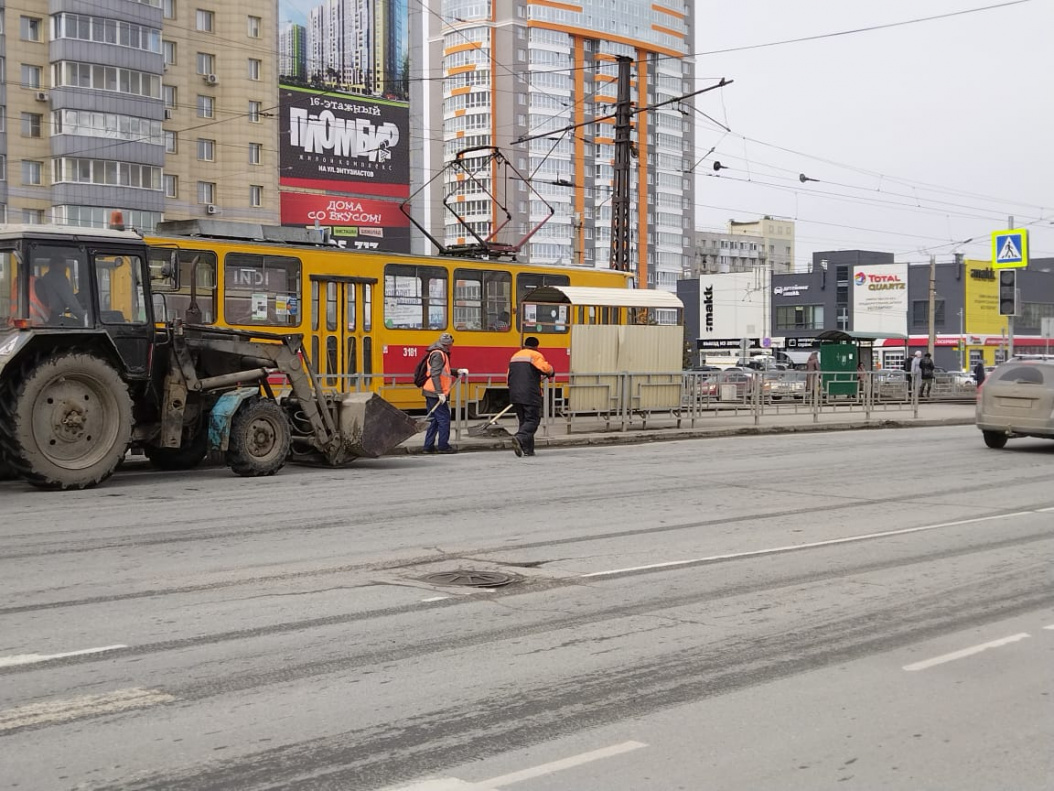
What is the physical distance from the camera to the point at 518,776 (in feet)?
14.7

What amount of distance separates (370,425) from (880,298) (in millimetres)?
85095

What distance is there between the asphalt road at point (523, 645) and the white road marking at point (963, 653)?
0.03 m

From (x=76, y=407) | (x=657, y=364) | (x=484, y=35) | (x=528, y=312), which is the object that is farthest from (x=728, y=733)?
(x=484, y=35)

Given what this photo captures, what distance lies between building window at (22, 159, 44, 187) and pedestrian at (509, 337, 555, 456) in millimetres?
44442

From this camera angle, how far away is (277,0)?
67562 millimetres

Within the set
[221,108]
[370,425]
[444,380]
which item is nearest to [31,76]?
[221,108]

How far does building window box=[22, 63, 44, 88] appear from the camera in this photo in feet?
184

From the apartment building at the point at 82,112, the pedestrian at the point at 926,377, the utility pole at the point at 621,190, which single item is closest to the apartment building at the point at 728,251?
the apartment building at the point at 82,112

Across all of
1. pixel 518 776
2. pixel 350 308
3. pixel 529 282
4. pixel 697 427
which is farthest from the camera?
pixel 529 282

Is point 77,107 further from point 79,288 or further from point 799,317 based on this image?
point 799,317

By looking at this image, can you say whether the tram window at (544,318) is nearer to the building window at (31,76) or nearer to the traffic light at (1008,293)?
the traffic light at (1008,293)

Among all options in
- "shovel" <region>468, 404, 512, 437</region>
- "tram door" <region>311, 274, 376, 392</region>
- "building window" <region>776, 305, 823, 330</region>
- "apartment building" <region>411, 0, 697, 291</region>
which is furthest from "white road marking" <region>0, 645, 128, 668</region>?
"apartment building" <region>411, 0, 697, 291</region>

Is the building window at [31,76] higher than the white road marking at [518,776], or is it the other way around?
the building window at [31,76]

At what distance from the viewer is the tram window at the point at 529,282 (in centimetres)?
2727
